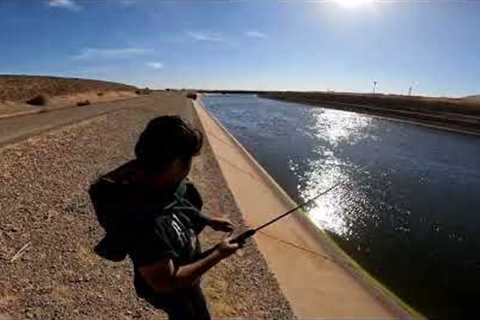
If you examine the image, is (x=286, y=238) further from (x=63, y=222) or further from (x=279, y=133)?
(x=279, y=133)

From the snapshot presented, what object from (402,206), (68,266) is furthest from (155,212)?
(402,206)

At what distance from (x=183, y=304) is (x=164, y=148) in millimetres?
1033

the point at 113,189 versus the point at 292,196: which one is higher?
the point at 113,189

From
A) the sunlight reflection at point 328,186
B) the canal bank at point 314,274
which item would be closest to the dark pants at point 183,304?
the canal bank at point 314,274

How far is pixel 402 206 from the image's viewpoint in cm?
1912

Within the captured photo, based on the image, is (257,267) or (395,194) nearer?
(257,267)

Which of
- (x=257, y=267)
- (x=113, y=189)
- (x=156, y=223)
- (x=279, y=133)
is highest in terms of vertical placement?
(x=113, y=189)

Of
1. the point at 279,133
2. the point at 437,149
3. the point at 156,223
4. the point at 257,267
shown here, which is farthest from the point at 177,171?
the point at 279,133

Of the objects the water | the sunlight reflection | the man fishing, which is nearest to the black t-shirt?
the man fishing

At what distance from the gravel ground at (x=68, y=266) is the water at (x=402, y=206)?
4.42 meters

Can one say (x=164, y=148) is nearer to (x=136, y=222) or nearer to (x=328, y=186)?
(x=136, y=222)

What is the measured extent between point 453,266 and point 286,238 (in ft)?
15.6

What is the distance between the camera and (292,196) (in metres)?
21.0

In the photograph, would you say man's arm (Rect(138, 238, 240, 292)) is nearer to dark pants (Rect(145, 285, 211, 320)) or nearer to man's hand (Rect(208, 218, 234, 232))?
dark pants (Rect(145, 285, 211, 320))
